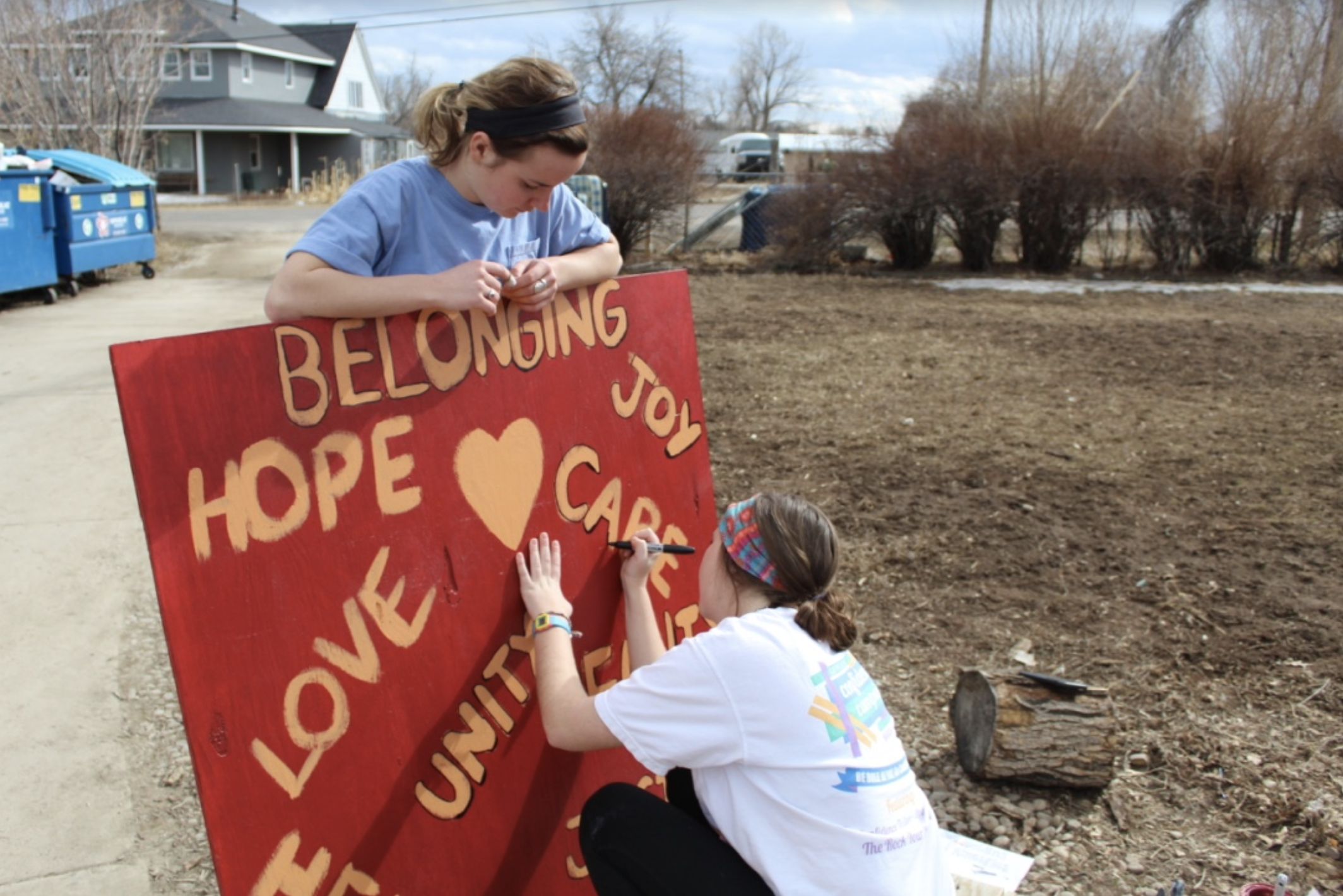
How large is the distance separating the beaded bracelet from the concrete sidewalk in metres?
1.38

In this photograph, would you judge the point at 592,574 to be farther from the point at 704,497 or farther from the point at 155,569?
the point at 155,569

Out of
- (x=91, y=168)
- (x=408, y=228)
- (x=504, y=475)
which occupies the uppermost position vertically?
(x=91, y=168)

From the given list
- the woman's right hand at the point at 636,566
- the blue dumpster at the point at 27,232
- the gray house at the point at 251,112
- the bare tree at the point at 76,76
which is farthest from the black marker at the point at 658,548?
the gray house at the point at 251,112

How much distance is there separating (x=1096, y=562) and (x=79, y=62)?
71.7 ft

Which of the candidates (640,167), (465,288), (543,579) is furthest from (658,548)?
(640,167)

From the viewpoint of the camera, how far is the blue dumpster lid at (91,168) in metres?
13.0

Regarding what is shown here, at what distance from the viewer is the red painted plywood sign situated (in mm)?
1771

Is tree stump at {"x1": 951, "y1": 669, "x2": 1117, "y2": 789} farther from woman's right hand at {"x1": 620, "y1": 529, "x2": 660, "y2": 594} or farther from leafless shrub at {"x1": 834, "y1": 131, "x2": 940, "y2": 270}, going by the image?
leafless shrub at {"x1": 834, "y1": 131, "x2": 940, "y2": 270}

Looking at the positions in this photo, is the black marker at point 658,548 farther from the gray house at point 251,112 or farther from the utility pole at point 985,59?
the gray house at point 251,112

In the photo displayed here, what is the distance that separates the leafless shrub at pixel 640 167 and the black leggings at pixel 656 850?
1548 centimetres

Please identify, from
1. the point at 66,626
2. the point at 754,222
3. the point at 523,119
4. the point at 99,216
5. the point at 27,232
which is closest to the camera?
the point at 523,119

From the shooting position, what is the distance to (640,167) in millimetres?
17219

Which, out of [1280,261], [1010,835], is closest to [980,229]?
[1280,261]

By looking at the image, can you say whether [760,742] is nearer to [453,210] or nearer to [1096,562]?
[453,210]
